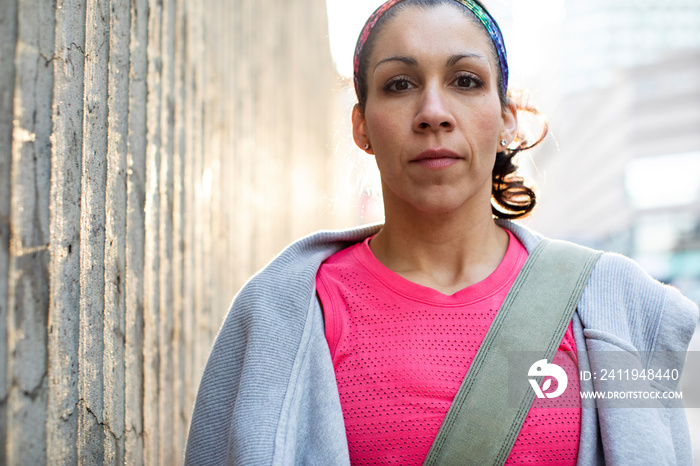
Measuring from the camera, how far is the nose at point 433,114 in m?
1.79

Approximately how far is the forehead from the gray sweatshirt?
811 mm

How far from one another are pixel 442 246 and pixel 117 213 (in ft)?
Answer: 3.69

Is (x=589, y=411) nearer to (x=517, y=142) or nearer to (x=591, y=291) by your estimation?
(x=591, y=291)

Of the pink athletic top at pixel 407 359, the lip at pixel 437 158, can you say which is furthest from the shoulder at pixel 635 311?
the lip at pixel 437 158

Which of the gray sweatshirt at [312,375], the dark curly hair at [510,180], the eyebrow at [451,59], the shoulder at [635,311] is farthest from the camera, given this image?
the dark curly hair at [510,180]

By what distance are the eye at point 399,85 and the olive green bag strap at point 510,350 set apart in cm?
72

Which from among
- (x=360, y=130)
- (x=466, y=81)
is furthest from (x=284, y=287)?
(x=466, y=81)

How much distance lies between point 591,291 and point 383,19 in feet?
3.87

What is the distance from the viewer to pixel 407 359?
68.0 inches

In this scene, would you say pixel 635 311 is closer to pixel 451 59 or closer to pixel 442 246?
pixel 442 246

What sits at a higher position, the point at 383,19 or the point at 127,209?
the point at 383,19

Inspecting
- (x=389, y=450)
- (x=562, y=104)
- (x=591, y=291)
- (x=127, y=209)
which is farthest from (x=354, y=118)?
(x=562, y=104)

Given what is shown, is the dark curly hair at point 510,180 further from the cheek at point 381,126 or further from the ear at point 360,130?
the cheek at point 381,126

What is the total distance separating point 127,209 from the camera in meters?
1.99
